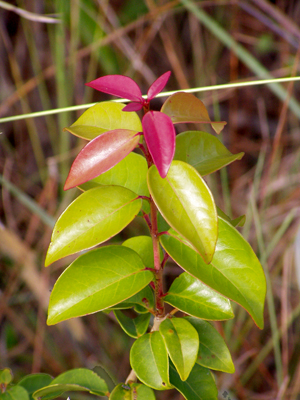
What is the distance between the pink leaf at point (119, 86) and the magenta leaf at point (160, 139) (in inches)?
1.4

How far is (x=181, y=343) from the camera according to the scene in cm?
41

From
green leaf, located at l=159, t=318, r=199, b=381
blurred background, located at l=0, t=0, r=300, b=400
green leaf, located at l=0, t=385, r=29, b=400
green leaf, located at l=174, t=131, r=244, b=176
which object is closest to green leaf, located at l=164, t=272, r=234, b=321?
green leaf, located at l=159, t=318, r=199, b=381

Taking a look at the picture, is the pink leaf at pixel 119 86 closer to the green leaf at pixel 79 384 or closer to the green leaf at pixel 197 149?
the green leaf at pixel 197 149

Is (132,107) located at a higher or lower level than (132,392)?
higher

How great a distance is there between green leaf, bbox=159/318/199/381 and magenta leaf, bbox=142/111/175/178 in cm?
20

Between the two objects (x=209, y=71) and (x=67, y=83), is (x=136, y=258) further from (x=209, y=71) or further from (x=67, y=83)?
(x=209, y=71)

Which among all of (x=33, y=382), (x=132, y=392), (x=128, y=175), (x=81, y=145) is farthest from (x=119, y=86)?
(x=81, y=145)

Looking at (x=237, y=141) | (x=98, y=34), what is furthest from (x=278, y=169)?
(x=98, y=34)

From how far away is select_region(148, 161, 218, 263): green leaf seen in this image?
311 millimetres

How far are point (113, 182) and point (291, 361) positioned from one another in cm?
87

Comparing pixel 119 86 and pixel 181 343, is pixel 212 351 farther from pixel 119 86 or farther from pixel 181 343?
pixel 119 86

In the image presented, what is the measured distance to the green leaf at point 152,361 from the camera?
16.1 inches

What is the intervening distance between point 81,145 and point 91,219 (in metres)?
0.89

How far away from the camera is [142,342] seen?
0.44 meters
